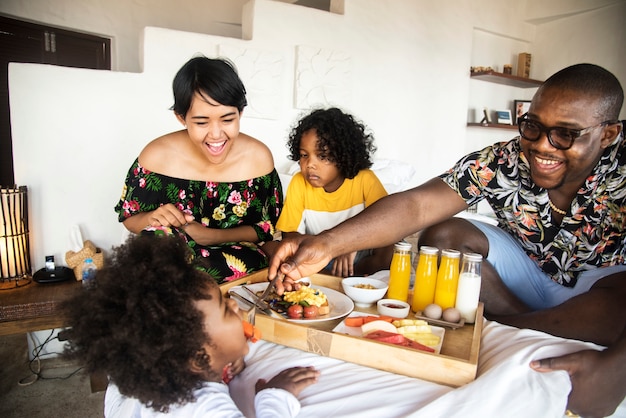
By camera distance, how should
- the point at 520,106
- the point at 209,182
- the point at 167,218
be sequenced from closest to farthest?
1. the point at 167,218
2. the point at 209,182
3. the point at 520,106

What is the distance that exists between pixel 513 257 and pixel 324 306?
0.98 m

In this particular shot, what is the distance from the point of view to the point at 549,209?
1.84 metres

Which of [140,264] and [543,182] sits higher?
[543,182]

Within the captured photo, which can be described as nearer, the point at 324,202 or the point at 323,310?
the point at 323,310

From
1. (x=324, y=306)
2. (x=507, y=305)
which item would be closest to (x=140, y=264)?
(x=324, y=306)

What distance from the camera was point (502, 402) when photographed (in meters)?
1.00

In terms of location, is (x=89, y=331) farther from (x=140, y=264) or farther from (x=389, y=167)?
(x=389, y=167)

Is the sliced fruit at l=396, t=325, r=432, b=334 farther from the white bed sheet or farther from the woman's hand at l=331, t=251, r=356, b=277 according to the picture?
the woman's hand at l=331, t=251, r=356, b=277

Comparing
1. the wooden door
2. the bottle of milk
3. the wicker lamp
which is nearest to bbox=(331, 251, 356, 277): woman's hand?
the bottle of milk

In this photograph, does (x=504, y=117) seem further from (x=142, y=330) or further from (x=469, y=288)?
(x=142, y=330)

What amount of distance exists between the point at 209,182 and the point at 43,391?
1.50 m

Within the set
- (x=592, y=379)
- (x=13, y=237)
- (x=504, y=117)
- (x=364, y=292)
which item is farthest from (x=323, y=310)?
(x=504, y=117)

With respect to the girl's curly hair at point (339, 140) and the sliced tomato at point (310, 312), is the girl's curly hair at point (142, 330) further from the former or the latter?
the girl's curly hair at point (339, 140)

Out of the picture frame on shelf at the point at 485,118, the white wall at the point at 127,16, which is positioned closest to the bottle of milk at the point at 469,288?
the white wall at the point at 127,16
